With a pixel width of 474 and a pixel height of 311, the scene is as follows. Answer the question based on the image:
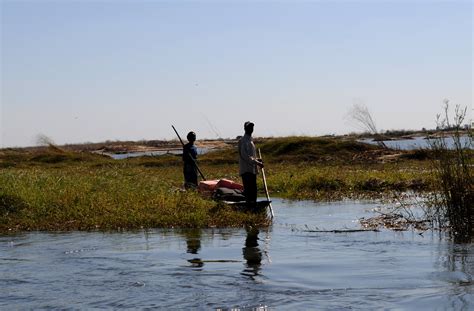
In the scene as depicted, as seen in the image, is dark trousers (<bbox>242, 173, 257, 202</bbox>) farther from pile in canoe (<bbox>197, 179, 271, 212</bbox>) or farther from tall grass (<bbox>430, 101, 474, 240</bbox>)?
tall grass (<bbox>430, 101, 474, 240</bbox>)

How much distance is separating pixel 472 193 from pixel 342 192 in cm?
797

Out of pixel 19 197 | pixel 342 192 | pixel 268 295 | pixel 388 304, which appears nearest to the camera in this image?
pixel 388 304

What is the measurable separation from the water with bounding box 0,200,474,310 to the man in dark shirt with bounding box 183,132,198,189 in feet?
12.1

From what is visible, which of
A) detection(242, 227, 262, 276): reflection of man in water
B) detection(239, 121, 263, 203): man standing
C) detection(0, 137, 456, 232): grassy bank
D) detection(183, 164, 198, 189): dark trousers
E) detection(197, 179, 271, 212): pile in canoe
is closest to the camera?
detection(242, 227, 262, 276): reflection of man in water

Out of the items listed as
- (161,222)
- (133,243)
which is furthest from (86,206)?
(133,243)

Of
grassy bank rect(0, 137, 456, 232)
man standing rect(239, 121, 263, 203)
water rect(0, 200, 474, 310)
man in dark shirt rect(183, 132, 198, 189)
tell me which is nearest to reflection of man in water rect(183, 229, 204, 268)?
water rect(0, 200, 474, 310)

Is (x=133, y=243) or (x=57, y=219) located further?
(x=57, y=219)

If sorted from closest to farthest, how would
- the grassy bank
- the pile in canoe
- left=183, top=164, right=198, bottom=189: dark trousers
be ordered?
the grassy bank → the pile in canoe → left=183, top=164, right=198, bottom=189: dark trousers

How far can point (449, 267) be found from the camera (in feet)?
30.9

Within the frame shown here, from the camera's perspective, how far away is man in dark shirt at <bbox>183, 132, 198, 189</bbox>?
16.7 meters

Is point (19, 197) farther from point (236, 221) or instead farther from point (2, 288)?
point (2, 288)

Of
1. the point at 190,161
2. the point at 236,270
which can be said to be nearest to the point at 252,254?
the point at 236,270

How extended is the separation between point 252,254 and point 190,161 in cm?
633

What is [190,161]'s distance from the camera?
55.3 ft
